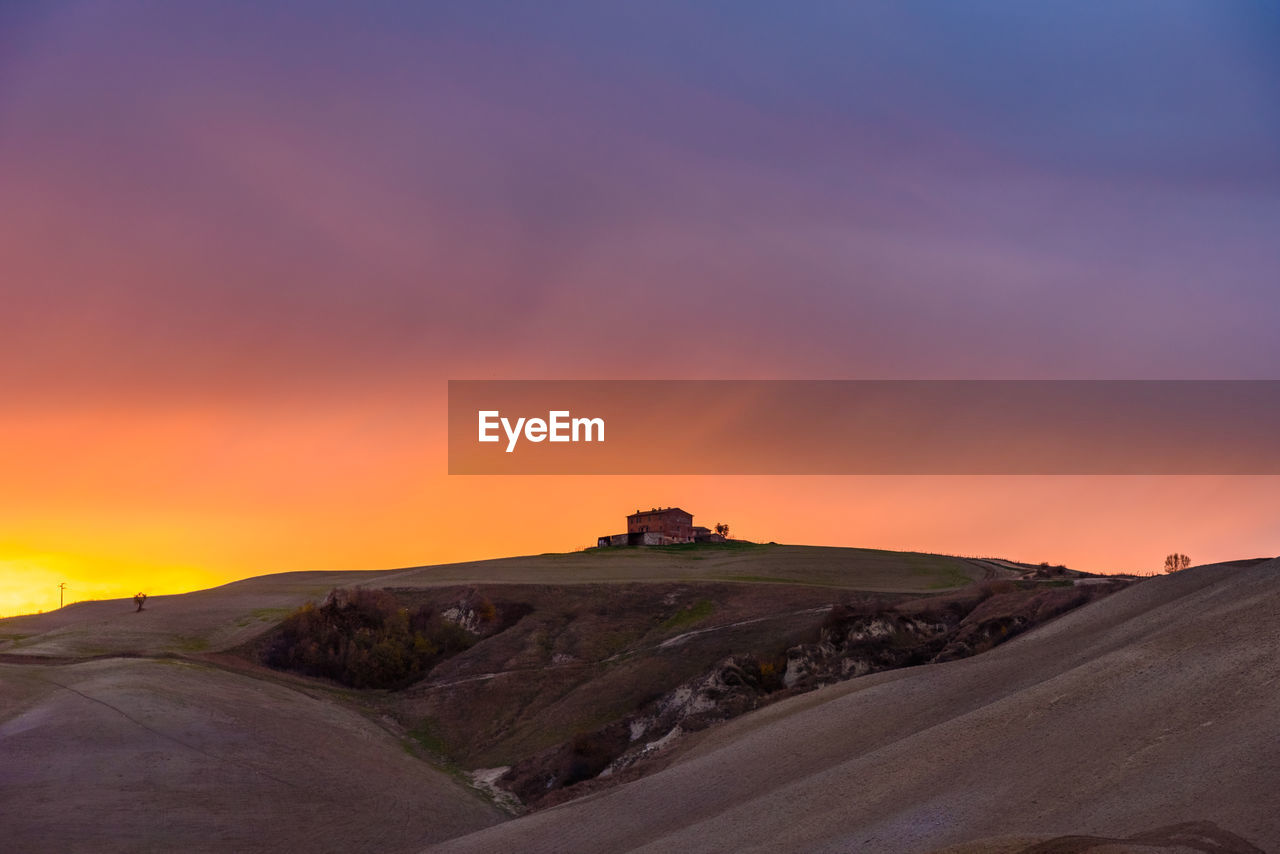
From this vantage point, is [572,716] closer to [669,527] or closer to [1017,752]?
[1017,752]

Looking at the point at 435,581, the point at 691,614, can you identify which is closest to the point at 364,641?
the point at 435,581

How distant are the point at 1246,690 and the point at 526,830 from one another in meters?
20.2

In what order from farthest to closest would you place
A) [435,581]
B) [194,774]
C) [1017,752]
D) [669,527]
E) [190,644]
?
[669,527]
[435,581]
[190,644]
[194,774]
[1017,752]

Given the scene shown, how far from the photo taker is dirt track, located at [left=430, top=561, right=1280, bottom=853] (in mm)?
20406

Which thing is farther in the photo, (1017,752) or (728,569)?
(728,569)

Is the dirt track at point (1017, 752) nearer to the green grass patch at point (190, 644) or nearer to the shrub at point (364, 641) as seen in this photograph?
the shrub at point (364, 641)

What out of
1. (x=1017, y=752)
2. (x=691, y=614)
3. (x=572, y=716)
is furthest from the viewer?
(x=691, y=614)

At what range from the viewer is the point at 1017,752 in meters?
25.4

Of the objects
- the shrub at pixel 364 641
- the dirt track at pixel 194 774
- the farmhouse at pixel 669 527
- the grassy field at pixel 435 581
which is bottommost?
the dirt track at pixel 194 774

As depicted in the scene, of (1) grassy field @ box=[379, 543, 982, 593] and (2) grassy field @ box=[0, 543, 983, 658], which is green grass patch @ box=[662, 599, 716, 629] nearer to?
(2) grassy field @ box=[0, 543, 983, 658]

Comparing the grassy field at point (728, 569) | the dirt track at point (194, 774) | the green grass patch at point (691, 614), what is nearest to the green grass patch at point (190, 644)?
the grassy field at point (728, 569)

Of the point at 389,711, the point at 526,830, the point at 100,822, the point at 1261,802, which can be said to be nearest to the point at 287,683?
the point at 389,711

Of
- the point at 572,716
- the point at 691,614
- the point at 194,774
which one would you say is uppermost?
the point at 691,614

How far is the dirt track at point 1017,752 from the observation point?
803 inches
